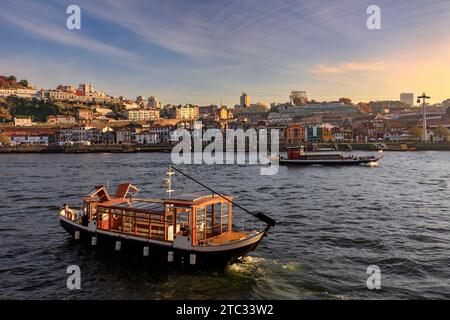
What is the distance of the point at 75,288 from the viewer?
15.7 meters

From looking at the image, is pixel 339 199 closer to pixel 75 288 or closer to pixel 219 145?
pixel 75 288

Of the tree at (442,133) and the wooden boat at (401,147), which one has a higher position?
the tree at (442,133)

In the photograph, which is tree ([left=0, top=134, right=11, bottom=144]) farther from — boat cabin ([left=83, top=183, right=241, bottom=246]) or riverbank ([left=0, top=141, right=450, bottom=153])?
boat cabin ([left=83, top=183, right=241, bottom=246])

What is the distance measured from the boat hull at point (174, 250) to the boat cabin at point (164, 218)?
34 centimetres

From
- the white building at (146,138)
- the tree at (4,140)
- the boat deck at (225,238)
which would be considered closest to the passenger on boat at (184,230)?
the boat deck at (225,238)

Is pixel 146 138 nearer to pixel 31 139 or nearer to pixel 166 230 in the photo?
pixel 31 139

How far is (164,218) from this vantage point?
17453 mm

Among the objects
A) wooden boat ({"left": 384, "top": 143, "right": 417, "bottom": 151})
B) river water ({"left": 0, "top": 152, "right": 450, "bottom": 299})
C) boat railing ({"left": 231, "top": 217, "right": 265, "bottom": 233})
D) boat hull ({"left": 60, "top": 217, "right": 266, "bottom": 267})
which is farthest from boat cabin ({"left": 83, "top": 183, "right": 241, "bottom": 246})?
wooden boat ({"left": 384, "top": 143, "right": 417, "bottom": 151})

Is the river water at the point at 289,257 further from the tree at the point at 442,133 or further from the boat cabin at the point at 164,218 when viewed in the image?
the tree at the point at 442,133

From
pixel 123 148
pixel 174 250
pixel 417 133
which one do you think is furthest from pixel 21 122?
pixel 174 250

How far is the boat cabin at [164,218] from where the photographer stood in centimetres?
1702

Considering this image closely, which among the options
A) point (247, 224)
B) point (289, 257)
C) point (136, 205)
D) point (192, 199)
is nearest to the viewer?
point (192, 199)

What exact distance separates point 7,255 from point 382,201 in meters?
28.2

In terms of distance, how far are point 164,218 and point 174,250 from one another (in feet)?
4.93
